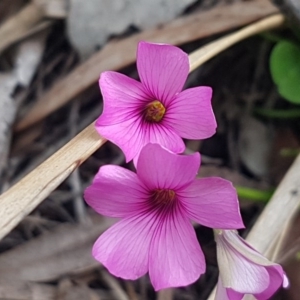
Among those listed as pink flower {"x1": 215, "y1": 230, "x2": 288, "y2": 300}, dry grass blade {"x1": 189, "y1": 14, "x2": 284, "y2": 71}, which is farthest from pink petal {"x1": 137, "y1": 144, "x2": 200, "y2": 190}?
dry grass blade {"x1": 189, "y1": 14, "x2": 284, "y2": 71}

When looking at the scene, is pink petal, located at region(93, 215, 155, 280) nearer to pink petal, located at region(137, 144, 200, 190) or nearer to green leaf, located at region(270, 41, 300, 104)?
pink petal, located at region(137, 144, 200, 190)

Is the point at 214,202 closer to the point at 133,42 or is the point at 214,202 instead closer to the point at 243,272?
the point at 243,272

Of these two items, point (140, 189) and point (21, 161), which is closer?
point (140, 189)

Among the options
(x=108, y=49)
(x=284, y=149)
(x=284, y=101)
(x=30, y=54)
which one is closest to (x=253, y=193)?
(x=284, y=149)

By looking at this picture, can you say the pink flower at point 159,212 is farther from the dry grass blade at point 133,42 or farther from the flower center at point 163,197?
the dry grass blade at point 133,42

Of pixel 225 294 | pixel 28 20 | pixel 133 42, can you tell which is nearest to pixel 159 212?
pixel 225 294

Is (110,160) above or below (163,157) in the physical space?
below

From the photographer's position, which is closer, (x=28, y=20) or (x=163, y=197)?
(x=163, y=197)

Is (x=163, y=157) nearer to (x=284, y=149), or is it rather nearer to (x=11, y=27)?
(x=284, y=149)
